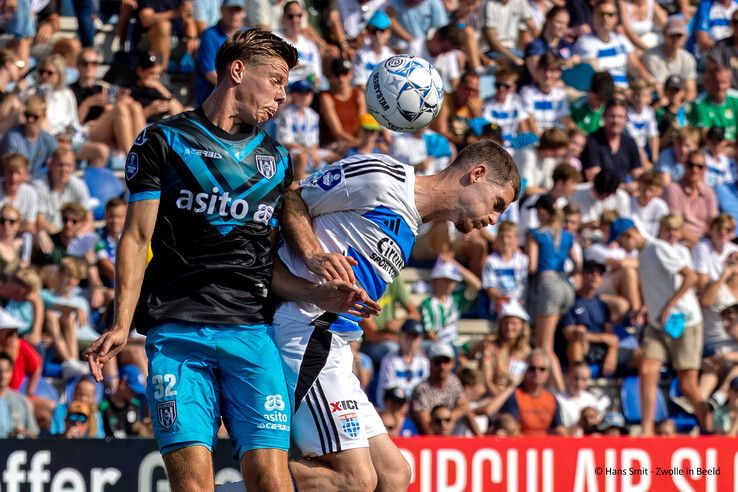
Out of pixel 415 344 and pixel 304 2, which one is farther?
pixel 304 2

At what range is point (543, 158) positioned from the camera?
14844mm

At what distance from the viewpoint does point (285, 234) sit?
6.45 meters

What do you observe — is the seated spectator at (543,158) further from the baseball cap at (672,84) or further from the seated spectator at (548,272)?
the baseball cap at (672,84)

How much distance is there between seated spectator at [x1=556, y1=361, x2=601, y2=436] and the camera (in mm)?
12883

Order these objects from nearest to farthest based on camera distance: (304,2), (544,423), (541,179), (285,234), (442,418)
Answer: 1. (285,234)
2. (442,418)
3. (544,423)
4. (541,179)
5. (304,2)

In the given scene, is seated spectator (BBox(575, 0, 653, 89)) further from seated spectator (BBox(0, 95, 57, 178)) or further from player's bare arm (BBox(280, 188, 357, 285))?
player's bare arm (BBox(280, 188, 357, 285))

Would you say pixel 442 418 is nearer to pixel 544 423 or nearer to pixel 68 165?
pixel 544 423

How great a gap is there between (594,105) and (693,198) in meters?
1.62

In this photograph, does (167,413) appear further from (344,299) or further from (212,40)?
(212,40)

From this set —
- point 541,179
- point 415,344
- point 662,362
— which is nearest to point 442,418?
point 415,344

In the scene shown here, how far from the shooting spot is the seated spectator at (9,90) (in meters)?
13.5

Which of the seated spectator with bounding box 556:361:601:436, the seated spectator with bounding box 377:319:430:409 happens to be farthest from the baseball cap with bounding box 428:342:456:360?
the seated spectator with bounding box 556:361:601:436

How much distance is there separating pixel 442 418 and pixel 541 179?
3908mm

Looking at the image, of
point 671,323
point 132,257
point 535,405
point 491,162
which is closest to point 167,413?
point 132,257
